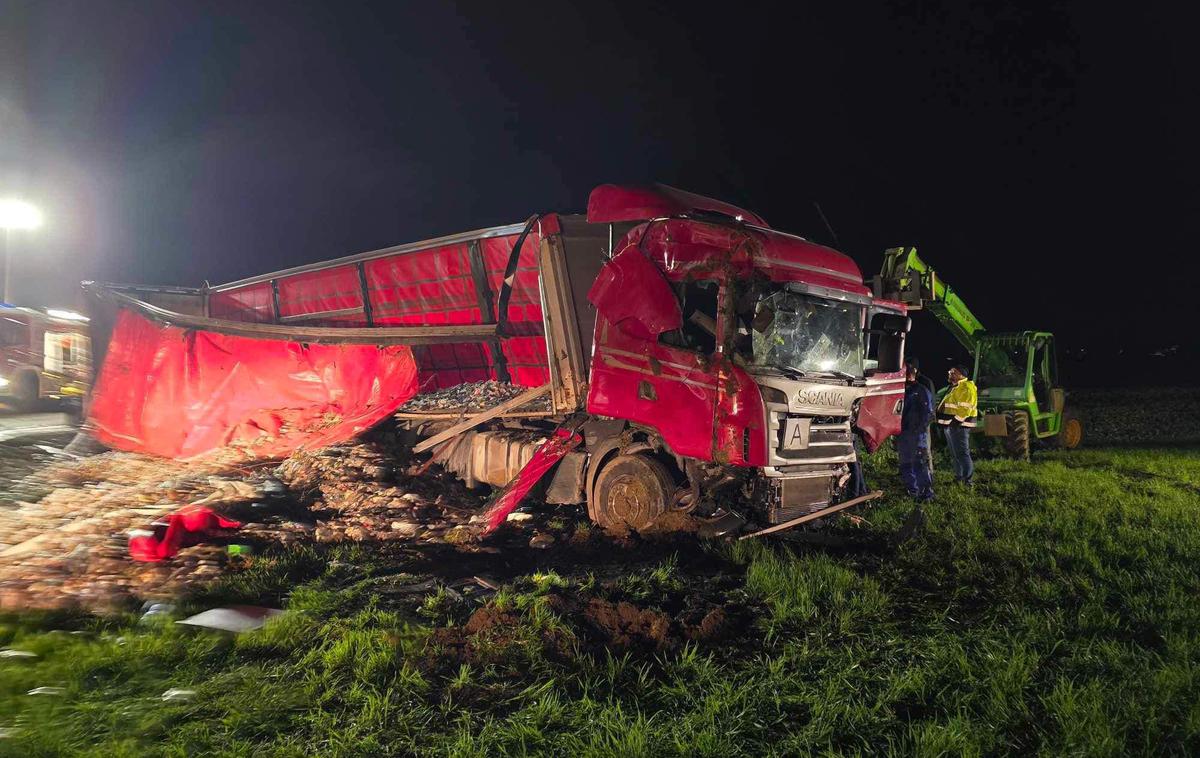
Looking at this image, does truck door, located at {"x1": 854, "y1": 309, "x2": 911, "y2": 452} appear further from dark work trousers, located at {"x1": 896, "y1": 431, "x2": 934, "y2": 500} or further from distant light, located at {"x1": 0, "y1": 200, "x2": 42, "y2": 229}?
distant light, located at {"x1": 0, "y1": 200, "x2": 42, "y2": 229}

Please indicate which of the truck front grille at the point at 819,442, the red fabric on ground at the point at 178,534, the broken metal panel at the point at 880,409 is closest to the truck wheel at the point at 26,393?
the red fabric on ground at the point at 178,534

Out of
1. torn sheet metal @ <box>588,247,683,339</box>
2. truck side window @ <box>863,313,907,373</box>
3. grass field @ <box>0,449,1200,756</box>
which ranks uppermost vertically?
torn sheet metal @ <box>588,247,683,339</box>

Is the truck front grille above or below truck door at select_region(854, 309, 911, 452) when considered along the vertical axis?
below

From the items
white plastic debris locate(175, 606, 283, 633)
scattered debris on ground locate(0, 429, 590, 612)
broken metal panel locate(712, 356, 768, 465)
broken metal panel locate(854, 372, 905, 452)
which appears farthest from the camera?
broken metal panel locate(854, 372, 905, 452)

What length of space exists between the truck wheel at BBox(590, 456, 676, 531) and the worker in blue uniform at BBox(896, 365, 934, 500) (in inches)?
143

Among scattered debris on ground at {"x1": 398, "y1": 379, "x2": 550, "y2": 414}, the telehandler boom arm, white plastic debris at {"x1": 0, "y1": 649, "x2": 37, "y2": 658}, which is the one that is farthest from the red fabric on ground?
the telehandler boom arm

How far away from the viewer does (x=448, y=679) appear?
2902mm

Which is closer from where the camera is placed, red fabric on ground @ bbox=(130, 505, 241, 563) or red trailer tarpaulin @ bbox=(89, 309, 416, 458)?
red fabric on ground @ bbox=(130, 505, 241, 563)

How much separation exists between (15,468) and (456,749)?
311 inches

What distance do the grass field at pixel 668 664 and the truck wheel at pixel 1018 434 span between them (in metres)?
5.68

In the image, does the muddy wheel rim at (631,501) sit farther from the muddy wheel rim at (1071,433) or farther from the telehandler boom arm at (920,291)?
the muddy wheel rim at (1071,433)

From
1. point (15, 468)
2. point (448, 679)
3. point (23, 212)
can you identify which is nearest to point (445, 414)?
point (448, 679)

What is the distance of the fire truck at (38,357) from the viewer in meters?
13.4

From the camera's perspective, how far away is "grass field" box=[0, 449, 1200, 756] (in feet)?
7.93
